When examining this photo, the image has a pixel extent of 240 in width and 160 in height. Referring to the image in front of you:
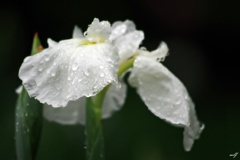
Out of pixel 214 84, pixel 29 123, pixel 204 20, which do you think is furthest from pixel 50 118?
pixel 204 20

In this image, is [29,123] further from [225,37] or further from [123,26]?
[225,37]

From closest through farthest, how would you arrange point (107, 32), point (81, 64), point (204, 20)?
point (81, 64) → point (107, 32) → point (204, 20)

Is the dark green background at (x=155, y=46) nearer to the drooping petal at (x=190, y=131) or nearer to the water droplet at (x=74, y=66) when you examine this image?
the drooping petal at (x=190, y=131)

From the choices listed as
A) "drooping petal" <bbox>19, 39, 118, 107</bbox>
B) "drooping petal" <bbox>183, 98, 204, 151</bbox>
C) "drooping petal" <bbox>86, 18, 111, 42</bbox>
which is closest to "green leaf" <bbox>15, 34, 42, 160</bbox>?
"drooping petal" <bbox>19, 39, 118, 107</bbox>

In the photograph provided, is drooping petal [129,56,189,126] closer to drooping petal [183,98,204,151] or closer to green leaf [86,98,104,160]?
drooping petal [183,98,204,151]

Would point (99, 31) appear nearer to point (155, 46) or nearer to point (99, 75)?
point (99, 75)

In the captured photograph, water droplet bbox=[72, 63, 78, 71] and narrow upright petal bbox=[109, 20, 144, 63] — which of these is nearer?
water droplet bbox=[72, 63, 78, 71]

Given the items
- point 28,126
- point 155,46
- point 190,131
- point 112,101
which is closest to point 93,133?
point 28,126
